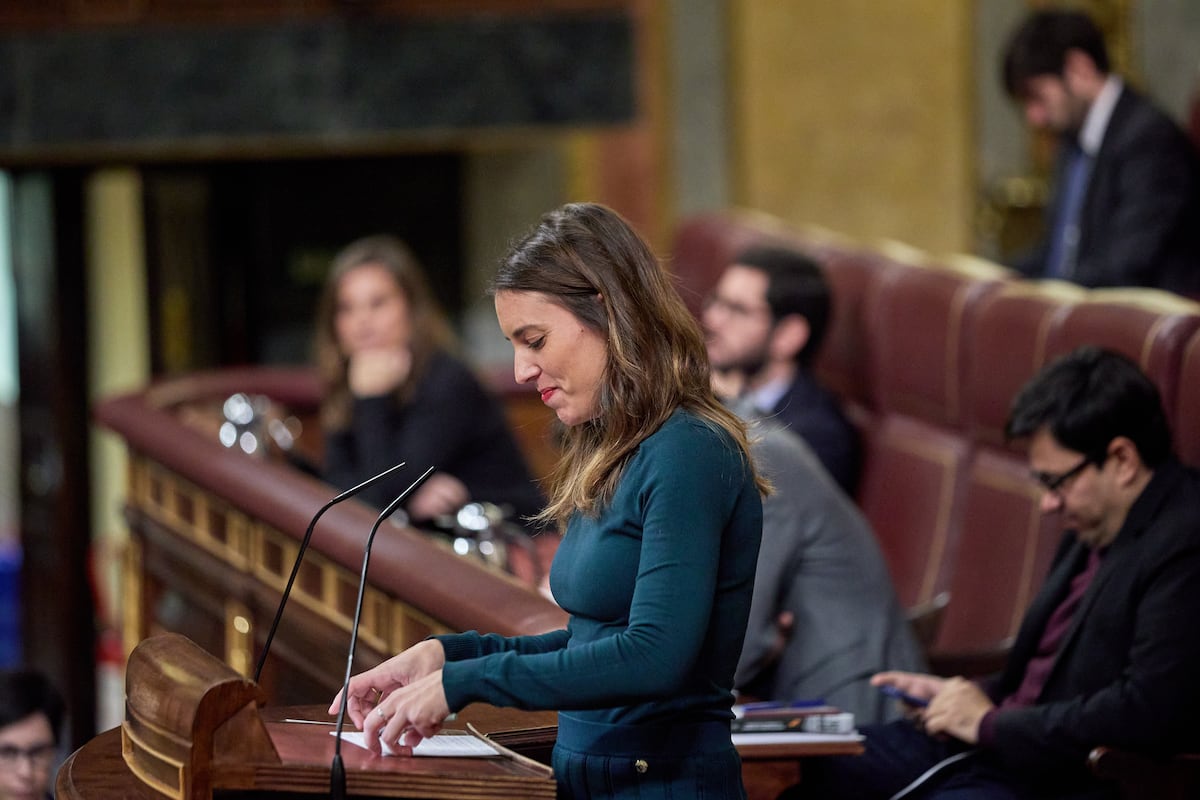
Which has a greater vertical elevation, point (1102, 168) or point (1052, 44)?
point (1052, 44)

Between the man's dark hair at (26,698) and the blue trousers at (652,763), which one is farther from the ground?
the blue trousers at (652,763)

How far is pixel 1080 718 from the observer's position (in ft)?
7.71

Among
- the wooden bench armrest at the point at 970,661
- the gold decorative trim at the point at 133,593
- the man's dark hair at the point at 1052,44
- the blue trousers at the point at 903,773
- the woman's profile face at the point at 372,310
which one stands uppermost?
the man's dark hair at the point at 1052,44

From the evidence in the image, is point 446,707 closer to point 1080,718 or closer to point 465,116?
point 1080,718

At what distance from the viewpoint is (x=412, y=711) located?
1.58 m

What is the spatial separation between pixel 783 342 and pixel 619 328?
2.20m

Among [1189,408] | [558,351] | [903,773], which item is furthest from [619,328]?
[1189,408]

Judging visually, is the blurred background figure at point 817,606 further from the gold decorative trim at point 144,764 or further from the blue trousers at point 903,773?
the gold decorative trim at point 144,764

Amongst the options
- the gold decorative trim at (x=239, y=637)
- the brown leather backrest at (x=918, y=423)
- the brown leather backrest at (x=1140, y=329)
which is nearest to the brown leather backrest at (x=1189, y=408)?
the brown leather backrest at (x=1140, y=329)

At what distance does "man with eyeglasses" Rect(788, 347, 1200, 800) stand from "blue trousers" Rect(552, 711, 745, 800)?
84 cm

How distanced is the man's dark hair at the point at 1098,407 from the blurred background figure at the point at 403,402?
151 centimetres

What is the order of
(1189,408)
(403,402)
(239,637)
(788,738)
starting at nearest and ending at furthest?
(788,738)
(1189,408)
(239,637)
(403,402)

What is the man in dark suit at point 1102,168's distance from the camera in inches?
155

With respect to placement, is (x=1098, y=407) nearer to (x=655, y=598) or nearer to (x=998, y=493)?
(x=998, y=493)
